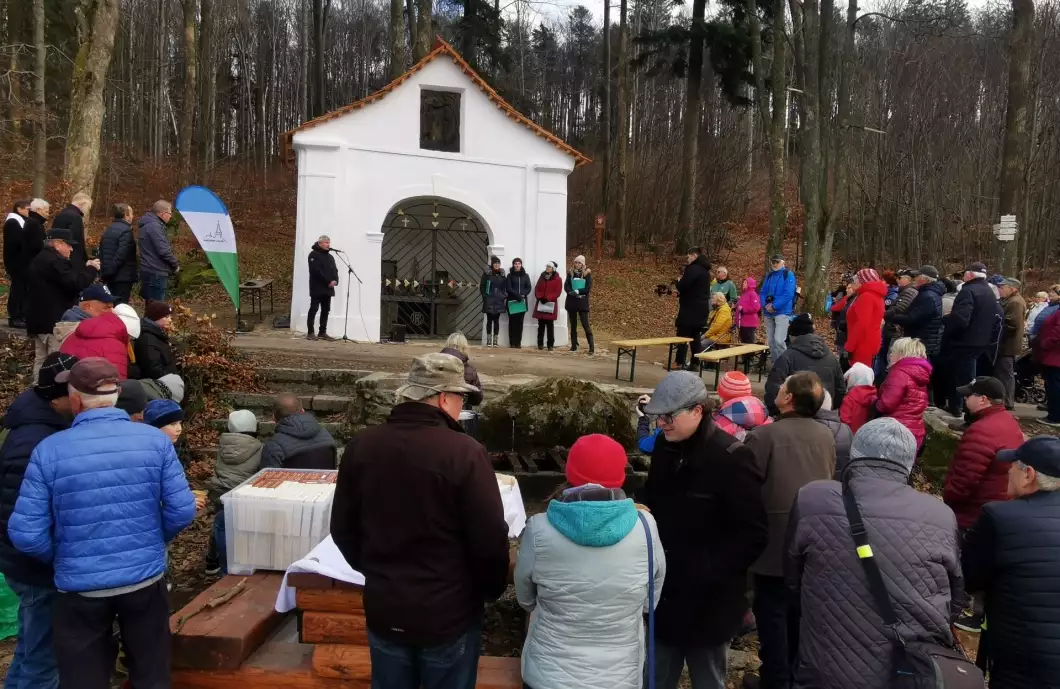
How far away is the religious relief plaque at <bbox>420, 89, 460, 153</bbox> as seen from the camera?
2031cm

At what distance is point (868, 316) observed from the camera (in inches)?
313

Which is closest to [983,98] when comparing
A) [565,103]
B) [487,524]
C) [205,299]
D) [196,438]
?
[565,103]

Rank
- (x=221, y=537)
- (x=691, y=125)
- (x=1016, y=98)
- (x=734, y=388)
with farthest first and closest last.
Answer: (x=691, y=125) < (x=1016, y=98) < (x=221, y=537) < (x=734, y=388)

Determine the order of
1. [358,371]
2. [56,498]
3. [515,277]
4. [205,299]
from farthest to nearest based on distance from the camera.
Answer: [205,299] < [515,277] < [358,371] < [56,498]

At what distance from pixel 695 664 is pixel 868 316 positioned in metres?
5.98

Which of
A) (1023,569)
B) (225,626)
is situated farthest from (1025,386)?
(225,626)

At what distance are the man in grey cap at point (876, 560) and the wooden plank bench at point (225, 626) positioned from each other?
241 centimetres

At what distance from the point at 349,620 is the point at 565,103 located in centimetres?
3960

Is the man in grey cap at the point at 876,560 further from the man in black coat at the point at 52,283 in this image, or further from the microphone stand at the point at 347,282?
the microphone stand at the point at 347,282

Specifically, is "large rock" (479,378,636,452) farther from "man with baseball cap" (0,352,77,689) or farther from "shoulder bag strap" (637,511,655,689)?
"shoulder bag strap" (637,511,655,689)

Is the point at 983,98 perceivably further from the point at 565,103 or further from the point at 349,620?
the point at 349,620

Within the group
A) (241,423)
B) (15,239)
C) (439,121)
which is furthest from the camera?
(439,121)

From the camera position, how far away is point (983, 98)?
2814cm

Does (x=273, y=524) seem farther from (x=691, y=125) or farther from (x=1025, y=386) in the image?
(x=691, y=125)
